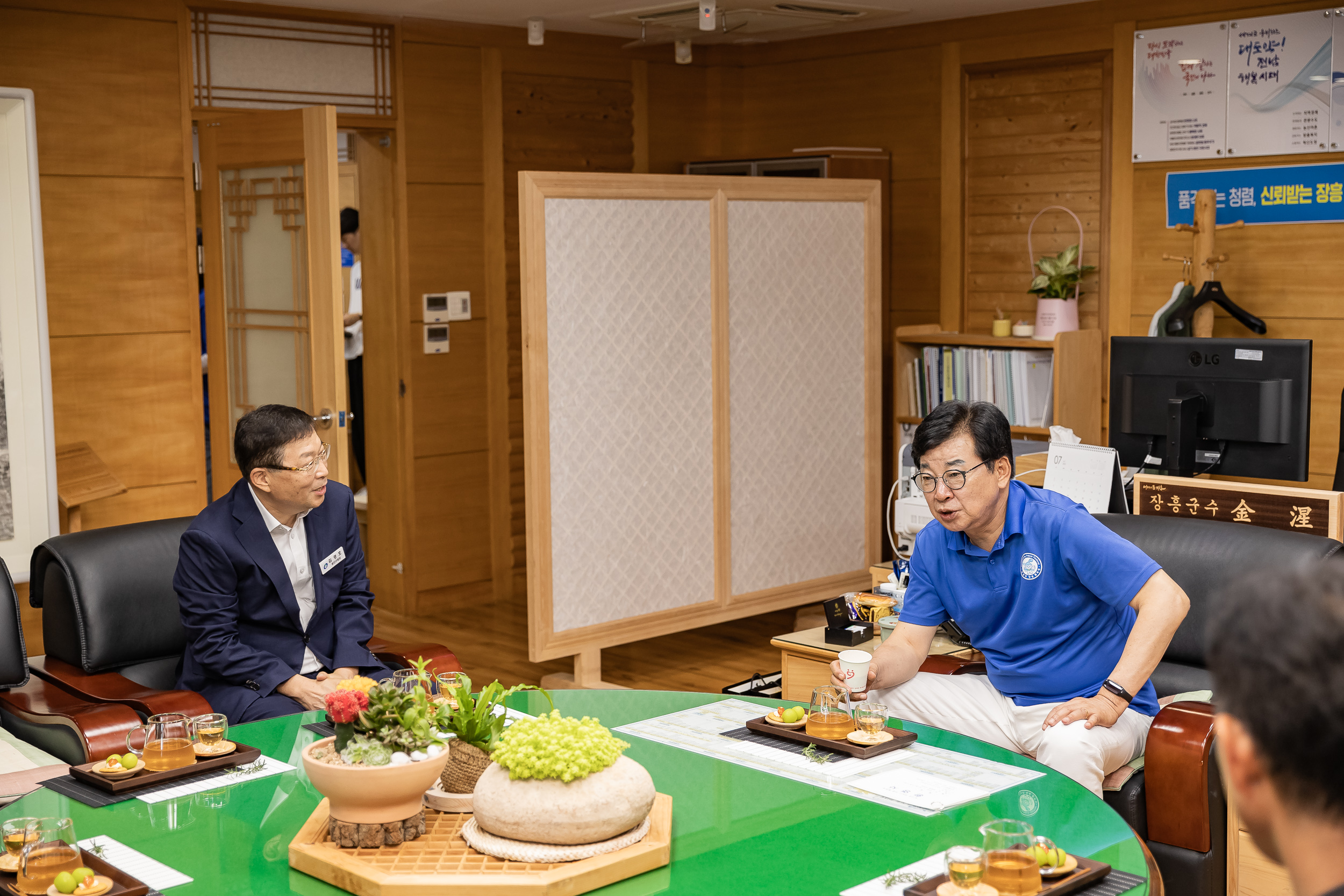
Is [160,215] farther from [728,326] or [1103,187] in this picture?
[1103,187]

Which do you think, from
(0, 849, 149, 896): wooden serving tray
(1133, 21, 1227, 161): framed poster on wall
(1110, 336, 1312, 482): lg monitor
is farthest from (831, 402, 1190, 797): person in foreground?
(1133, 21, 1227, 161): framed poster on wall

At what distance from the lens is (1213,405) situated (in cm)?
428

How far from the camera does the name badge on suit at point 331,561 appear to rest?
11.6 ft

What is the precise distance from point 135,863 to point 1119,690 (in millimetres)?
1964

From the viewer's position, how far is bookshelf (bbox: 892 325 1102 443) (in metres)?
5.85

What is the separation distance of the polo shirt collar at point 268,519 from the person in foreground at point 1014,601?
1.47 meters

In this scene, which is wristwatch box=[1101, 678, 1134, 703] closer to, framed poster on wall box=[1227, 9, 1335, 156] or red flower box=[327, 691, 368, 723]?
red flower box=[327, 691, 368, 723]

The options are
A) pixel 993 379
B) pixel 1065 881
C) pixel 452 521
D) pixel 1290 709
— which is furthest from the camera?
pixel 452 521

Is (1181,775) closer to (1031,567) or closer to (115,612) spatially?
(1031,567)

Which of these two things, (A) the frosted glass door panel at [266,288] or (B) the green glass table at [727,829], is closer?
(B) the green glass table at [727,829]

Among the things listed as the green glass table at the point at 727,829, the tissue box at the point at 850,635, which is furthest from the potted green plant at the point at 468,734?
the tissue box at the point at 850,635

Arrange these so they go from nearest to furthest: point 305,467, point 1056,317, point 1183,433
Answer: point 305,467 → point 1183,433 → point 1056,317

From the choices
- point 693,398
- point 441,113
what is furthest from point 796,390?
point 441,113

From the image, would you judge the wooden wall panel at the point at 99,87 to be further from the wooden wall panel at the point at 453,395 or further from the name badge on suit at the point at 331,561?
the name badge on suit at the point at 331,561
